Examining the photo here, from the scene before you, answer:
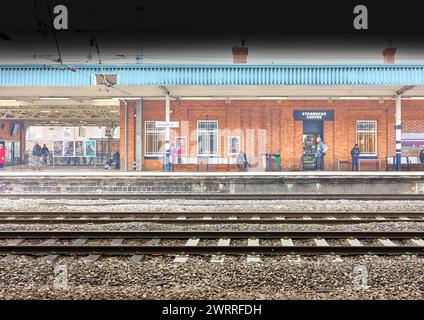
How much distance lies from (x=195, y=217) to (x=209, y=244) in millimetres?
2987

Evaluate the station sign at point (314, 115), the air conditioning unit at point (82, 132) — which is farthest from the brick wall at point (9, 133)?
the station sign at point (314, 115)

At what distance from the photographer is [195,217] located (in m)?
10.4

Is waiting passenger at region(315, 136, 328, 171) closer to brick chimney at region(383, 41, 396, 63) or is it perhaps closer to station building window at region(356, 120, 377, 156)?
station building window at region(356, 120, 377, 156)

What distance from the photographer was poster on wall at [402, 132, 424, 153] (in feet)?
72.1

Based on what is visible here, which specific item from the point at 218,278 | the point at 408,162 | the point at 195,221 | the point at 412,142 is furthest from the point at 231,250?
the point at 412,142

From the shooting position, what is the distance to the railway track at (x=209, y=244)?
677cm

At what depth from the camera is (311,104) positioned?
73.2ft

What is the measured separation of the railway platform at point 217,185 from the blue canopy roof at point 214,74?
3.93 meters

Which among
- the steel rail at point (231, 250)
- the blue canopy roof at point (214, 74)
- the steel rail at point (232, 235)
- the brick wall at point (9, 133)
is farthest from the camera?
the brick wall at point (9, 133)

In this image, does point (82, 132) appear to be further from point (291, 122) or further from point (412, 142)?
point (412, 142)

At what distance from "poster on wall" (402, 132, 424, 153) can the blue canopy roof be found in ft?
17.1

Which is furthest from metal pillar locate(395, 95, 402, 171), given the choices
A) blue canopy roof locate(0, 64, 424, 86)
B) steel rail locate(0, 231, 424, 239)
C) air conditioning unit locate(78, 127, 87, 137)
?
air conditioning unit locate(78, 127, 87, 137)

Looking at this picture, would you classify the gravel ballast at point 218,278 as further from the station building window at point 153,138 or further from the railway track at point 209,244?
the station building window at point 153,138
